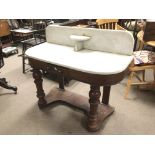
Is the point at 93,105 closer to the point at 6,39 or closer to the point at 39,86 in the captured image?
the point at 39,86

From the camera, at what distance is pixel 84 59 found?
1.40 meters

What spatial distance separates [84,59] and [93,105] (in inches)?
16.6

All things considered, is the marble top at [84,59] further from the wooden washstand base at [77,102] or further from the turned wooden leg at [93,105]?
the wooden washstand base at [77,102]

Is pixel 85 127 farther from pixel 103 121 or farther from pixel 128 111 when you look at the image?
pixel 128 111

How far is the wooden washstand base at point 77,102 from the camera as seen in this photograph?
185 centimetres

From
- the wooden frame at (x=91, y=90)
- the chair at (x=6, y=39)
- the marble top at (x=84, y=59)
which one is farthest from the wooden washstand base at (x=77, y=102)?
the chair at (x=6, y=39)

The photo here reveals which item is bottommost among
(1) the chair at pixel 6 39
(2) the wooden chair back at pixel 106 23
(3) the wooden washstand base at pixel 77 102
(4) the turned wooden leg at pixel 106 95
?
(3) the wooden washstand base at pixel 77 102

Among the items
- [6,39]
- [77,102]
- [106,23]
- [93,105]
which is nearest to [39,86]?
[77,102]

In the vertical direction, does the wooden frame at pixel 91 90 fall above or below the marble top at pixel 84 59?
below

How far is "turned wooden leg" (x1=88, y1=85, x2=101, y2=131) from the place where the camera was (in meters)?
1.38

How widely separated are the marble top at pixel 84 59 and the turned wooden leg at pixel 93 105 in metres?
0.19

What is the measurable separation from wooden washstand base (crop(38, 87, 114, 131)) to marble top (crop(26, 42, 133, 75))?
2.32 ft

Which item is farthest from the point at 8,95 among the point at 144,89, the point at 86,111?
the point at 144,89

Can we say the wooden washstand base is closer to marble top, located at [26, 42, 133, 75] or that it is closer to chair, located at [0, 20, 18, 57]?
marble top, located at [26, 42, 133, 75]
